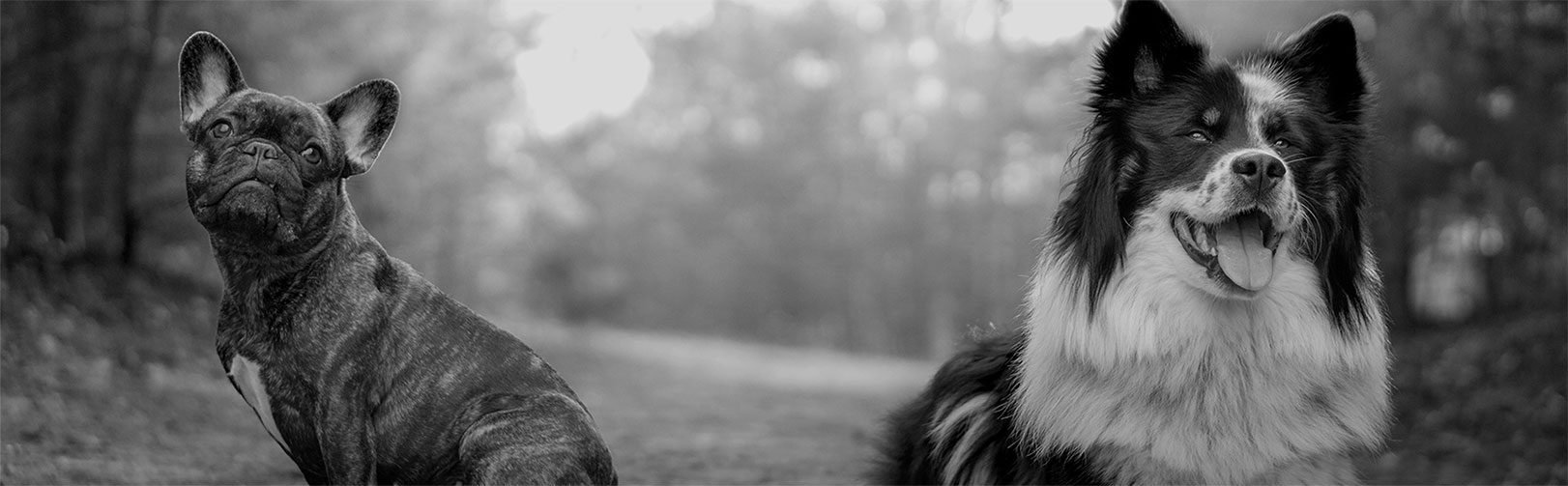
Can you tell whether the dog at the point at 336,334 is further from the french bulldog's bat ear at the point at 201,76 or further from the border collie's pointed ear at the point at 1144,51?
the border collie's pointed ear at the point at 1144,51

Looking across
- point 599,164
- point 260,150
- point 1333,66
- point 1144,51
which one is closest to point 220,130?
point 260,150

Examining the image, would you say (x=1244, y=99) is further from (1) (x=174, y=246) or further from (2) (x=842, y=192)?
(2) (x=842, y=192)

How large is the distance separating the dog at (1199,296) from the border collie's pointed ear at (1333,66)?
0.13m

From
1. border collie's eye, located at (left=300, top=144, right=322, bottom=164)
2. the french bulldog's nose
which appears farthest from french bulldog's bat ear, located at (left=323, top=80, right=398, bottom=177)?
the french bulldog's nose

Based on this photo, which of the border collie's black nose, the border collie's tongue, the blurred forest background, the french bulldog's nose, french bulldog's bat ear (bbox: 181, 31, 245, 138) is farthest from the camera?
the blurred forest background

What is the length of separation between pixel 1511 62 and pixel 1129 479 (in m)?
9.52

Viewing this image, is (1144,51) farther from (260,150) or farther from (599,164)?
(599,164)

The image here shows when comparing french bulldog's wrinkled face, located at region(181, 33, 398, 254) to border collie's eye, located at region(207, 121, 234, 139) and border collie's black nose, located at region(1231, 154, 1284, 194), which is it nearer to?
border collie's eye, located at region(207, 121, 234, 139)

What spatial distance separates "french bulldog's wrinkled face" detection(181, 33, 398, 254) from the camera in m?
2.87

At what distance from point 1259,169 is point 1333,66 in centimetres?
91

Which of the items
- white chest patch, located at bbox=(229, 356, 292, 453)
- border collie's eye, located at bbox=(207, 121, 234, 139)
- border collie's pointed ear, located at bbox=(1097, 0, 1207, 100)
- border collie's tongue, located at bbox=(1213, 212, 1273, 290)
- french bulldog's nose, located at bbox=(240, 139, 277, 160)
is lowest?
white chest patch, located at bbox=(229, 356, 292, 453)

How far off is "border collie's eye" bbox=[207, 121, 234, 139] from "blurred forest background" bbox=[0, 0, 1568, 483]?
2.07 meters

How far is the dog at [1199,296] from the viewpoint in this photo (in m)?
3.33

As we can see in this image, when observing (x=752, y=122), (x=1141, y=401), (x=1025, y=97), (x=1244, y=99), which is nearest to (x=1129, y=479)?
(x=1141, y=401)
